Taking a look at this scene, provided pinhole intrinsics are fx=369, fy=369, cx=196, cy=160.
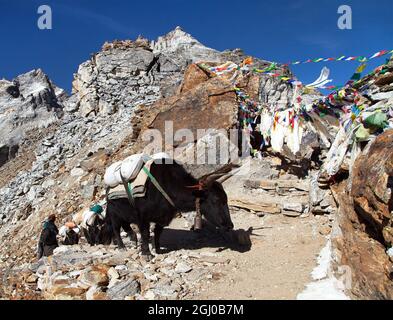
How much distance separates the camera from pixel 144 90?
88.2 ft

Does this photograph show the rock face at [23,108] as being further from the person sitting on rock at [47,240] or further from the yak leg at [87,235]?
the yak leg at [87,235]

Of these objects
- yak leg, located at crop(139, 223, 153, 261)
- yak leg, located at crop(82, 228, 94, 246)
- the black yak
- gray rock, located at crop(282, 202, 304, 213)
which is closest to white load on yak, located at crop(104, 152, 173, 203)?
the black yak

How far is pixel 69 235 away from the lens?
9.27 meters

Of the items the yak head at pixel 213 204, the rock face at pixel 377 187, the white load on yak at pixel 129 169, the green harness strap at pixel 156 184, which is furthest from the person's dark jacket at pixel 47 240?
the rock face at pixel 377 187

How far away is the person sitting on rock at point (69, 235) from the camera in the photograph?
9.26 metres

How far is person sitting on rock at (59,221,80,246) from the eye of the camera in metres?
9.26

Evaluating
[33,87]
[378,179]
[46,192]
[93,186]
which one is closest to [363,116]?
[378,179]

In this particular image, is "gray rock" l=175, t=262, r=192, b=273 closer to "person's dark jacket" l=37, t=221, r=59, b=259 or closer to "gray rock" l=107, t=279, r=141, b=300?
"gray rock" l=107, t=279, r=141, b=300

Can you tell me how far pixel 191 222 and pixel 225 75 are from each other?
22.0 feet

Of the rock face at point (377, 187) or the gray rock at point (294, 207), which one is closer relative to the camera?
the rock face at point (377, 187)

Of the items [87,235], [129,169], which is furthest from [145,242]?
[87,235]

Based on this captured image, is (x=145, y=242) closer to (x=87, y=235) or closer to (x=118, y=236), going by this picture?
(x=118, y=236)

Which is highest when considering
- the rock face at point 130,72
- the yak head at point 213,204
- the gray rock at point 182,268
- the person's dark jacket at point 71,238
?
the rock face at point 130,72

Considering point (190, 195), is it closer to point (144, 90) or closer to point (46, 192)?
point (46, 192)
